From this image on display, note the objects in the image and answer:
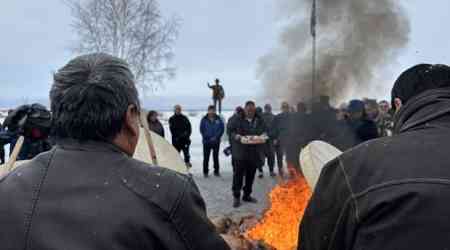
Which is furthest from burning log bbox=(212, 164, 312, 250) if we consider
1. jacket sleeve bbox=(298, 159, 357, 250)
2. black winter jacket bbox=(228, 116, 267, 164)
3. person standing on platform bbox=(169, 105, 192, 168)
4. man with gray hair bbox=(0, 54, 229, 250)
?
person standing on platform bbox=(169, 105, 192, 168)

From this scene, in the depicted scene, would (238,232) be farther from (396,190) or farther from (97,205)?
(97,205)

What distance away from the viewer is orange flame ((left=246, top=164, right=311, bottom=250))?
5.49 m

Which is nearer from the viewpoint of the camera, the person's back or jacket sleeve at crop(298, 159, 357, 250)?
the person's back

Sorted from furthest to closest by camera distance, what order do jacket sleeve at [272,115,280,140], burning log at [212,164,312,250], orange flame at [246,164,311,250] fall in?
jacket sleeve at [272,115,280,140], orange flame at [246,164,311,250], burning log at [212,164,312,250]

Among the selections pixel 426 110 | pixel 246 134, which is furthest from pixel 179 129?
pixel 426 110

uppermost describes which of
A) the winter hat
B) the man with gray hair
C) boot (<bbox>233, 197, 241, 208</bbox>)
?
the winter hat

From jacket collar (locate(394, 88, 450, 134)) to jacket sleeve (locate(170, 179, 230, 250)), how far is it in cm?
80

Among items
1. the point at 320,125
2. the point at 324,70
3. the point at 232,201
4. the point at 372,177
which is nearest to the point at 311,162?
the point at 372,177

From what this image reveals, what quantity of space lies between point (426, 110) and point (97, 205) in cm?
117

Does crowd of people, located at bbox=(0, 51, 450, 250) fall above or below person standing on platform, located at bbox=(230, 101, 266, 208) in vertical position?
above

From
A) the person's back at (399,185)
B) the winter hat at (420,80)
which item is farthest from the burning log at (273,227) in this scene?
the winter hat at (420,80)

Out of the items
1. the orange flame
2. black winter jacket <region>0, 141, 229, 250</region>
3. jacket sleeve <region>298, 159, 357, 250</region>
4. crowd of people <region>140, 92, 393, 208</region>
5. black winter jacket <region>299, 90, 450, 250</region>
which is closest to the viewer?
black winter jacket <region>0, 141, 229, 250</region>

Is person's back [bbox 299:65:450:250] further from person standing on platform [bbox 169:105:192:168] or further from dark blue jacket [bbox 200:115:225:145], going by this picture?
person standing on platform [bbox 169:105:192:168]

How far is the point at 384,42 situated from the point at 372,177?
45.1 ft
